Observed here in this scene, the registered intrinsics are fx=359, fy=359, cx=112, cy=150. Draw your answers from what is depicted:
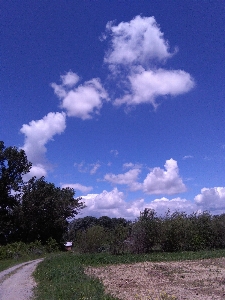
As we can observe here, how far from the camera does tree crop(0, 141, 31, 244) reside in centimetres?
5038

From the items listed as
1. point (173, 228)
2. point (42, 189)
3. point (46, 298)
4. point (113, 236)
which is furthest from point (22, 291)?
point (42, 189)

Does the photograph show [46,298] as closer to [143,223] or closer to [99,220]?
[143,223]

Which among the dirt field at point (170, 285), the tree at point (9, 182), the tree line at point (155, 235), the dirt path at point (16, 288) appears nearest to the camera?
the dirt field at point (170, 285)

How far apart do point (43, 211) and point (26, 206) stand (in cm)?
260

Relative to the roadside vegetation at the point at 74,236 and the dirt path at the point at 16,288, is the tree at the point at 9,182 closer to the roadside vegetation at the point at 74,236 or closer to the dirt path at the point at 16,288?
the roadside vegetation at the point at 74,236

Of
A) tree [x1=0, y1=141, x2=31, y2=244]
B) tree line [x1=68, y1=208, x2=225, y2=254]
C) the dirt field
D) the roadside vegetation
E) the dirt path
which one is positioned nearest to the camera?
the dirt field

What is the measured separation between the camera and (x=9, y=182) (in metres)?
51.3

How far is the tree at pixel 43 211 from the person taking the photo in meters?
50.9

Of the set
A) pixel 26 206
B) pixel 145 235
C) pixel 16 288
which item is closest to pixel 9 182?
pixel 26 206

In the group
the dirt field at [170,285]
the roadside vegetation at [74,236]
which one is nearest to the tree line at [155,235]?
the roadside vegetation at [74,236]

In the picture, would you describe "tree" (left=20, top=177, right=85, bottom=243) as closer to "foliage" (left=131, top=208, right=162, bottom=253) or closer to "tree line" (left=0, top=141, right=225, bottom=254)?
"tree line" (left=0, top=141, right=225, bottom=254)

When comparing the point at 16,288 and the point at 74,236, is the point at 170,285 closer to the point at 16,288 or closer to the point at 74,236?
the point at 16,288

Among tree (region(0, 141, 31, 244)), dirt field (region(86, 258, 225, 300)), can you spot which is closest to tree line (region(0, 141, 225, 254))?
tree (region(0, 141, 31, 244))

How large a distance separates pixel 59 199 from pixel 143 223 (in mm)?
19023
